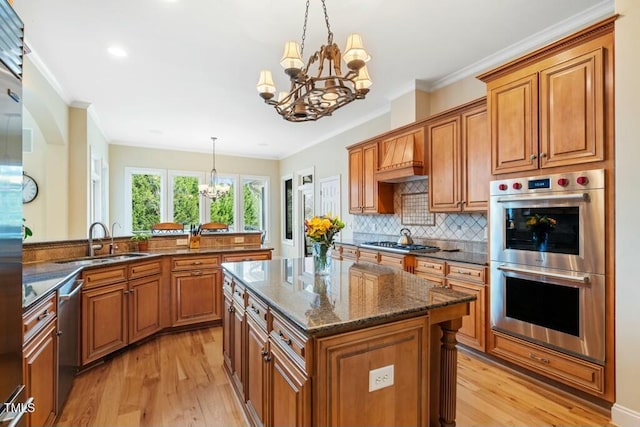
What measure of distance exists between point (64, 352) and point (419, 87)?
4.33 meters

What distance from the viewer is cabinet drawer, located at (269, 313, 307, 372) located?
1.25 m

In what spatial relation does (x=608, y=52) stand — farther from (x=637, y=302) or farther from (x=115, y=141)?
(x=115, y=141)

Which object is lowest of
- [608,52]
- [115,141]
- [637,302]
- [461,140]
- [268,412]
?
A: [268,412]

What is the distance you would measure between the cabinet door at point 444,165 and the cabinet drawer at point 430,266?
641mm

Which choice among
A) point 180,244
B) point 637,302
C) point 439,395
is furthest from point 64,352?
point 637,302

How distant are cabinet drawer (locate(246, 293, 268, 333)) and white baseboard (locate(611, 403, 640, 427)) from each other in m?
2.24

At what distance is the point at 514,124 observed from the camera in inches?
101

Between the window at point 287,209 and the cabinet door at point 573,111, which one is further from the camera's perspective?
the window at point 287,209

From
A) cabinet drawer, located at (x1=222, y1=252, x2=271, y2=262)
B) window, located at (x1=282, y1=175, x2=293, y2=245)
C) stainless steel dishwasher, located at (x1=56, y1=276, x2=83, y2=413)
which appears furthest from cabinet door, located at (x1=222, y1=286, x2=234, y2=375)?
window, located at (x1=282, y1=175, x2=293, y2=245)

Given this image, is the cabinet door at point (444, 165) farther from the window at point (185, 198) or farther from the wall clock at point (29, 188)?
the window at point (185, 198)

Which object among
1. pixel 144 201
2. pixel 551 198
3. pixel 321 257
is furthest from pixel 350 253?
pixel 144 201

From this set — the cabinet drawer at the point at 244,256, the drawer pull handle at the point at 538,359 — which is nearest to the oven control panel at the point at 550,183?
the drawer pull handle at the point at 538,359

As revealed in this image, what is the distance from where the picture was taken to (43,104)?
3.54 meters

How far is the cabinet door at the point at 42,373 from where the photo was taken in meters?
1.60
